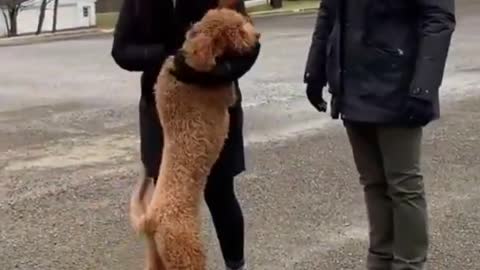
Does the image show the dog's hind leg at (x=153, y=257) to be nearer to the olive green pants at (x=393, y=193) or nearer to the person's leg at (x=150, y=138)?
the person's leg at (x=150, y=138)

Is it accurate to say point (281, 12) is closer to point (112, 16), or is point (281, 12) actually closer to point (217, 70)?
point (112, 16)

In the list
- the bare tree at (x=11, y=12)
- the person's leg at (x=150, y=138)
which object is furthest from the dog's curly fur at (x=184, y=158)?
the bare tree at (x=11, y=12)

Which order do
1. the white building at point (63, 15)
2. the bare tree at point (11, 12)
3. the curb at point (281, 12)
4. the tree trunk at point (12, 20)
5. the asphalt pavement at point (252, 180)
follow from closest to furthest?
the asphalt pavement at point (252, 180), the bare tree at point (11, 12), the tree trunk at point (12, 20), the white building at point (63, 15), the curb at point (281, 12)

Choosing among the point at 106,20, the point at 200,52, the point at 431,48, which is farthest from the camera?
the point at 106,20

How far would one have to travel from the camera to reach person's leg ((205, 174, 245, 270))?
13.5 feet

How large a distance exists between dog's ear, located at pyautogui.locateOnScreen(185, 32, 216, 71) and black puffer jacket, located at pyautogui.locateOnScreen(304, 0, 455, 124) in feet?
2.10

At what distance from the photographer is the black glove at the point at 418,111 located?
3.79 metres

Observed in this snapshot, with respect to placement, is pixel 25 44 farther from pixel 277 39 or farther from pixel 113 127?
pixel 113 127

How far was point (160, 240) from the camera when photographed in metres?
3.86

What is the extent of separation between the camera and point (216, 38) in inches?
145

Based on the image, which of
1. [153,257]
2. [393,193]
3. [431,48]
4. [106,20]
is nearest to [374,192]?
[393,193]

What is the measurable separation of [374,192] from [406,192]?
0.86 ft

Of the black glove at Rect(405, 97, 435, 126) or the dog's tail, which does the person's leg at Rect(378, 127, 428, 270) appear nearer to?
the black glove at Rect(405, 97, 435, 126)

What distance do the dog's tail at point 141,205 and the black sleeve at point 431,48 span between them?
1.15 metres
